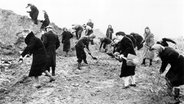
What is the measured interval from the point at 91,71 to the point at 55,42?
2.04m

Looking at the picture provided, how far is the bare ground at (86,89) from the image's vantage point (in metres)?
7.34

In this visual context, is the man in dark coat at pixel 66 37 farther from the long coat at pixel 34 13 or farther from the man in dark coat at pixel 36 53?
the man in dark coat at pixel 36 53

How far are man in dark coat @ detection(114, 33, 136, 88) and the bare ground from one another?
0.27m

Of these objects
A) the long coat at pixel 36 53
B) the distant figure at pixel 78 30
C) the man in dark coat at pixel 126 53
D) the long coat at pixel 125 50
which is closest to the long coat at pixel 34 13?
the distant figure at pixel 78 30

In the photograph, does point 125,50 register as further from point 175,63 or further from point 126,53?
point 175,63

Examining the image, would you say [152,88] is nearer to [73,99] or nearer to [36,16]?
[73,99]

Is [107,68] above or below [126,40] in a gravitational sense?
below

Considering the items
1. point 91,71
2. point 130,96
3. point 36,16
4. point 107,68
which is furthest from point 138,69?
point 36,16

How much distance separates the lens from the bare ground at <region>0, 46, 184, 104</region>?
734cm

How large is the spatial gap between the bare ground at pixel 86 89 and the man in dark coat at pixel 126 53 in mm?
271

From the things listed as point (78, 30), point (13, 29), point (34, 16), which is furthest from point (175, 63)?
point (13, 29)

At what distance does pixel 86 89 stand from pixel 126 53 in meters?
1.57

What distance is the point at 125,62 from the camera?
26.7ft

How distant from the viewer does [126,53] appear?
8.30 metres
